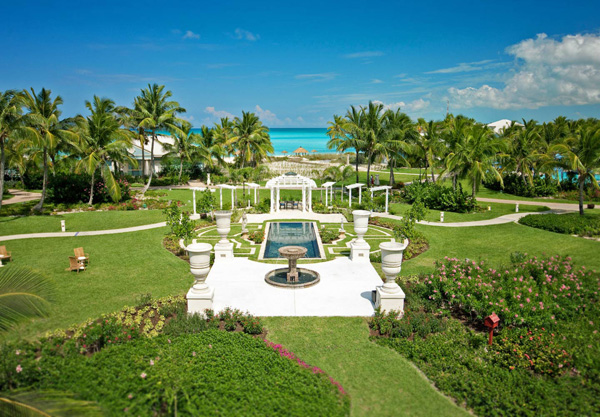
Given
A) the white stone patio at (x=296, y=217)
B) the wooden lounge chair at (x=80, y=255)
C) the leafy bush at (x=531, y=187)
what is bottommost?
the wooden lounge chair at (x=80, y=255)

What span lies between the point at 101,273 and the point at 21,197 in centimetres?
2501

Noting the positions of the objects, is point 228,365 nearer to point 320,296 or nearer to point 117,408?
point 117,408

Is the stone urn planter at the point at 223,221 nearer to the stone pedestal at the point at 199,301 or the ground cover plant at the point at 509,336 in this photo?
the stone pedestal at the point at 199,301

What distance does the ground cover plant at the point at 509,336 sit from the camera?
21.0 feet

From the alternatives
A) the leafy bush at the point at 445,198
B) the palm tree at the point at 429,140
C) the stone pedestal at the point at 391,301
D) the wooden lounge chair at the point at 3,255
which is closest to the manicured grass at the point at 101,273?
the wooden lounge chair at the point at 3,255

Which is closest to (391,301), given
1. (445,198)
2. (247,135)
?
(445,198)

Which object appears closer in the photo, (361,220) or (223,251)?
(361,220)

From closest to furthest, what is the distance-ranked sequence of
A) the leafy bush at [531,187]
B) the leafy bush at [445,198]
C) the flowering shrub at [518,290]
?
the flowering shrub at [518,290]
the leafy bush at [445,198]
the leafy bush at [531,187]

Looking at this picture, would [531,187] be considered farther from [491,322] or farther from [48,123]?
[48,123]

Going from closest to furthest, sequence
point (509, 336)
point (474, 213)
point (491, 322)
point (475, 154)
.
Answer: point (491, 322) < point (509, 336) < point (474, 213) < point (475, 154)

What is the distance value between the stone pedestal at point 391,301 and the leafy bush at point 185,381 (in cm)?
329

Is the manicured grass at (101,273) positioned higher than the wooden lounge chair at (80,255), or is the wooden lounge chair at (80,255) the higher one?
the wooden lounge chair at (80,255)

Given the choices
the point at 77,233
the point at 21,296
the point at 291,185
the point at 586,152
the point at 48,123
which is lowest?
the point at 77,233

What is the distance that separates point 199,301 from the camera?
9.60 metres
